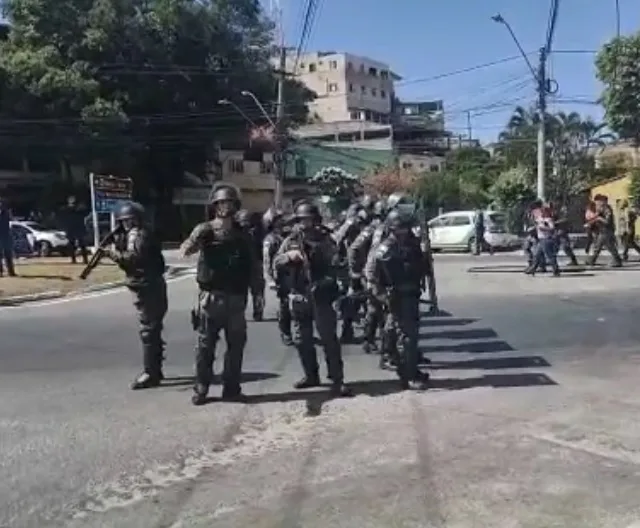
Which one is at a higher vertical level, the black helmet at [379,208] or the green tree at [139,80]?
the green tree at [139,80]

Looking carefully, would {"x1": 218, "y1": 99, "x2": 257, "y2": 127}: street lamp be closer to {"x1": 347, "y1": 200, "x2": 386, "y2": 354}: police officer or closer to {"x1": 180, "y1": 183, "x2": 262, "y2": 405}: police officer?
{"x1": 347, "y1": 200, "x2": 386, "y2": 354}: police officer

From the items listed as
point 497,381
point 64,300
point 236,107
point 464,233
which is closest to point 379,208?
point 497,381

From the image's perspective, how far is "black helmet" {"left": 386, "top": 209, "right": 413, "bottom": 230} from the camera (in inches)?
334

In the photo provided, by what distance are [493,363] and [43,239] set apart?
29.6 meters

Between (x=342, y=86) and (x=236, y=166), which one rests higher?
(x=342, y=86)

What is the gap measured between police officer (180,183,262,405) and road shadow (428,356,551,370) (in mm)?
2303

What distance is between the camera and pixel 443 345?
35.4 feet

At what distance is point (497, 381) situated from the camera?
8.47 m

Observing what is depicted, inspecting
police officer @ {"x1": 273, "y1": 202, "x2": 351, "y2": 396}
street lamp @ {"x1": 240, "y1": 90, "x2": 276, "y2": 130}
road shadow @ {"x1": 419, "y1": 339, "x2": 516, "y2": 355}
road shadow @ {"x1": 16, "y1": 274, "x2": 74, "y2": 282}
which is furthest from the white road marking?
street lamp @ {"x1": 240, "y1": 90, "x2": 276, "y2": 130}

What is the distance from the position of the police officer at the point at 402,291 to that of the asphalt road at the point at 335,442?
0.26m

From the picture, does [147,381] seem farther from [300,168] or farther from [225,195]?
[300,168]

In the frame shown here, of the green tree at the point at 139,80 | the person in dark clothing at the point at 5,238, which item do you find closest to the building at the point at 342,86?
the green tree at the point at 139,80

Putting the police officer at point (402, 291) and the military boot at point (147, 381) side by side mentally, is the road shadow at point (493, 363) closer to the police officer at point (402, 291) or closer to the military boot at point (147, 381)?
the police officer at point (402, 291)

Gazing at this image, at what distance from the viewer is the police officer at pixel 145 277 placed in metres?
8.58
